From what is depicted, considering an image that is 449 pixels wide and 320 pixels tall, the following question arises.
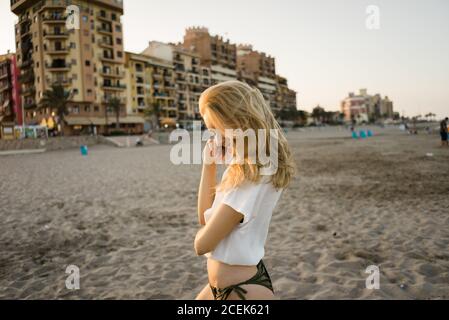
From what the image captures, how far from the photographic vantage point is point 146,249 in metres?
5.16

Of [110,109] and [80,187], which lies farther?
[110,109]

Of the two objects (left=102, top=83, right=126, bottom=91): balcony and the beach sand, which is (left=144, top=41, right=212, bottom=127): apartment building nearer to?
(left=102, top=83, right=126, bottom=91): balcony

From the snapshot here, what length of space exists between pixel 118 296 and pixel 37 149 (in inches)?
1479

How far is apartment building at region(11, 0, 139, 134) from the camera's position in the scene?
56.6 meters

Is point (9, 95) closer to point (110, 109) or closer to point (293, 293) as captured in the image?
point (110, 109)

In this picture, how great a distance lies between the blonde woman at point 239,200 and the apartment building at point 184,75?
3074 inches

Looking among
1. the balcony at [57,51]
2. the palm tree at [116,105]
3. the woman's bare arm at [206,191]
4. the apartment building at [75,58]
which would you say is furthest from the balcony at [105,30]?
the woman's bare arm at [206,191]

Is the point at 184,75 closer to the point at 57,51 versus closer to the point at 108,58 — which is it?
the point at 108,58

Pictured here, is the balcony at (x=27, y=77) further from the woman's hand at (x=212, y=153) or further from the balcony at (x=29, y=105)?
the woman's hand at (x=212, y=153)

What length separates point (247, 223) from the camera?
4.45ft

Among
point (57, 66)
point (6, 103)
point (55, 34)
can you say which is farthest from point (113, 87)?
point (6, 103)

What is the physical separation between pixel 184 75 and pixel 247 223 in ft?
283
